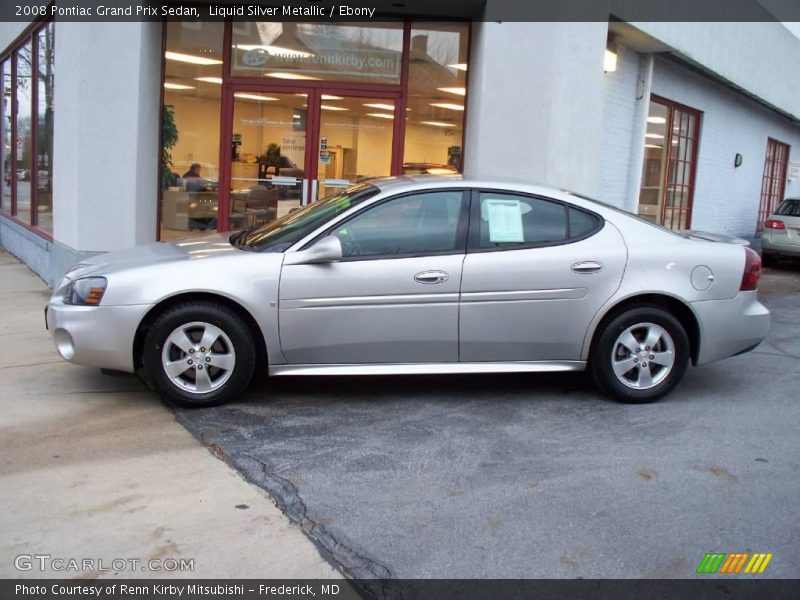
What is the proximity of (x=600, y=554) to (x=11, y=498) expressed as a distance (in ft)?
9.16

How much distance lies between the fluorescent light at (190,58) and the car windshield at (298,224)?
13.3 ft

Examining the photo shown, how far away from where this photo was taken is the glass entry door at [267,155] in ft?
31.0

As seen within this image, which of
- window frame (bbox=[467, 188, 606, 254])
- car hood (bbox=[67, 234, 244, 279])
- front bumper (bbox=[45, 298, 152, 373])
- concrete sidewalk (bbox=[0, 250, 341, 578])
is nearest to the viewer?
concrete sidewalk (bbox=[0, 250, 341, 578])

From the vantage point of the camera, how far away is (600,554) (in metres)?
3.53

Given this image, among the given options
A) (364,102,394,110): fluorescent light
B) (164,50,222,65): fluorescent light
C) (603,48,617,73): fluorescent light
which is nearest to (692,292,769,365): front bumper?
(364,102,394,110): fluorescent light

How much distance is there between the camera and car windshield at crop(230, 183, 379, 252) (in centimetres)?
544

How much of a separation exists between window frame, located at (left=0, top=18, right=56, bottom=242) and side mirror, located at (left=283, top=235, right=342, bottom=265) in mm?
6023

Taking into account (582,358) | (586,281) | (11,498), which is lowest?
(11,498)

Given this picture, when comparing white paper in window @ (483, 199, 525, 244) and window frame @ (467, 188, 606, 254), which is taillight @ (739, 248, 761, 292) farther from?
white paper in window @ (483, 199, 525, 244)

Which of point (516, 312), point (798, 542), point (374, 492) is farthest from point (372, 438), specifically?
point (798, 542)

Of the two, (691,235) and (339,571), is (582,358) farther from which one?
(339,571)

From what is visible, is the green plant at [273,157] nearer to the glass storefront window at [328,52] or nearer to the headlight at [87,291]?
the glass storefront window at [328,52]

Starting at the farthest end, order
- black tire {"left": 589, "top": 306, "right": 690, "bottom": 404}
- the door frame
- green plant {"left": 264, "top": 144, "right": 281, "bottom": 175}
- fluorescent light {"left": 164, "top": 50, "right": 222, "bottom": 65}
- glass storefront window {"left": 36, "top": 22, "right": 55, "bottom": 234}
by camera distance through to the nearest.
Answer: glass storefront window {"left": 36, "top": 22, "right": 55, "bottom": 234}, green plant {"left": 264, "top": 144, "right": 281, "bottom": 175}, the door frame, fluorescent light {"left": 164, "top": 50, "right": 222, "bottom": 65}, black tire {"left": 589, "top": 306, "right": 690, "bottom": 404}

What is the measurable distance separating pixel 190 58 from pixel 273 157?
1.45 metres
